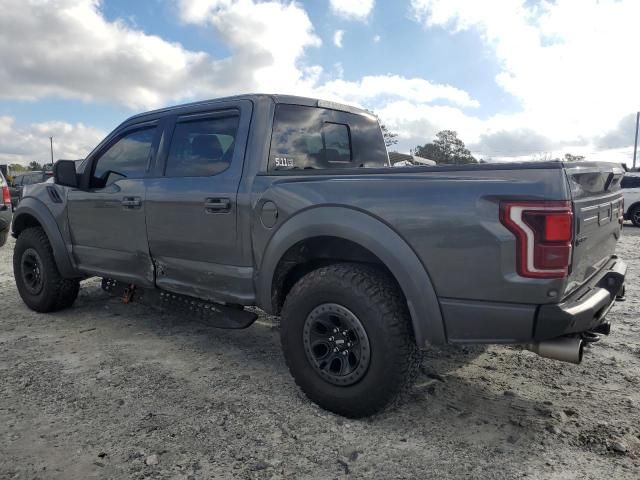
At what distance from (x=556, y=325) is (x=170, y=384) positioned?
7.92 ft

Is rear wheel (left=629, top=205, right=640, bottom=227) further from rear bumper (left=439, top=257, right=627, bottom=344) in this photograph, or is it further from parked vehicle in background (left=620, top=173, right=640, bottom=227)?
rear bumper (left=439, top=257, right=627, bottom=344)

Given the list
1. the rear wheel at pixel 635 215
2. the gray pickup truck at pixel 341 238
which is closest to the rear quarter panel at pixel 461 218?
the gray pickup truck at pixel 341 238

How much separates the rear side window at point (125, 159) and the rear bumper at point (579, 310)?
10.3 feet

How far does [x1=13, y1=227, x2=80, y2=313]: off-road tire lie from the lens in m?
4.83

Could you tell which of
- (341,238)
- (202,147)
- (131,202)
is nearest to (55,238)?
(131,202)

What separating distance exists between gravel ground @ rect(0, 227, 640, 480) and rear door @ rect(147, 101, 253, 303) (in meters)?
0.65

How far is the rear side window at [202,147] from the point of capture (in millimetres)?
3469

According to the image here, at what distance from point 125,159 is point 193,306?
4.88 ft

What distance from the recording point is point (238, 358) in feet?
12.5

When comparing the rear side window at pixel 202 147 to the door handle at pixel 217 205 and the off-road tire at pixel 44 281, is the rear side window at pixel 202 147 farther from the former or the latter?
the off-road tire at pixel 44 281

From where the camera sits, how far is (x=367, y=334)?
2.65 m

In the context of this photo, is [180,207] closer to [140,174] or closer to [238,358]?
[140,174]

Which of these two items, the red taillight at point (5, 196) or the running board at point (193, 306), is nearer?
the running board at point (193, 306)

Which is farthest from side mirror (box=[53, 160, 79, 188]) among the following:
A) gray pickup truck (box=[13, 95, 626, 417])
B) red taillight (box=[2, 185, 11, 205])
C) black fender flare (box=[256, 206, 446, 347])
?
red taillight (box=[2, 185, 11, 205])
